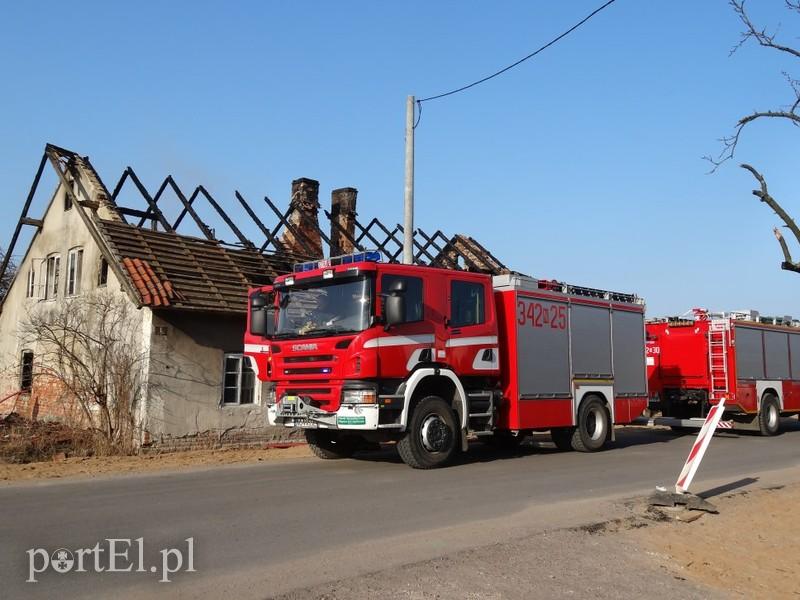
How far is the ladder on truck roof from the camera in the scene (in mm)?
18453

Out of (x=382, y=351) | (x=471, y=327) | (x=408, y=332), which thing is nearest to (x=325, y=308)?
(x=382, y=351)

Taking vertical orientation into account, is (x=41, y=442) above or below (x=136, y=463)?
above

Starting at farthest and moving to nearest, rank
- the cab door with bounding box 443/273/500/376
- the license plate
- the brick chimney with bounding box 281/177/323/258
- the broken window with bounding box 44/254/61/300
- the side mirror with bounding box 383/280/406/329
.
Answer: the brick chimney with bounding box 281/177/323/258 < the broken window with bounding box 44/254/61/300 < the cab door with bounding box 443/273/500/376 < the license plate < the side mirror with bounding box 383/280/406/329

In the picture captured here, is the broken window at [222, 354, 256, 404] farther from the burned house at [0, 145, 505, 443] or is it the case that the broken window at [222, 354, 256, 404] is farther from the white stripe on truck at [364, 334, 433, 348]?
the white stripe on truck at [364, 334, 433, 348]

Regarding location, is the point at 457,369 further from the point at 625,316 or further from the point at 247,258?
the point at 247,258

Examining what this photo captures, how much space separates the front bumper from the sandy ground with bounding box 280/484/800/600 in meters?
3.88

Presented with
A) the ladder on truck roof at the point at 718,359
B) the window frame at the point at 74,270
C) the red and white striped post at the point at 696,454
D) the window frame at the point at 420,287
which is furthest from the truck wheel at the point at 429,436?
the window frame at the point at 74,270

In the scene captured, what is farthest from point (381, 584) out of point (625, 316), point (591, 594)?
point (625, 316)

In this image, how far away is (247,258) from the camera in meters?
18.2

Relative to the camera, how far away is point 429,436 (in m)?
11.1

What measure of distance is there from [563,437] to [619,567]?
8313mm

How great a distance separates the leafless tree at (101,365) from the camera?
1445 cm

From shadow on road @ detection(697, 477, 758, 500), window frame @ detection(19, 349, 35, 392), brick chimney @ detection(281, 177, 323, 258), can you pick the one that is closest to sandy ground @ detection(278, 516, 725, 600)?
shadow on road @ detection(697, 477, 758, 500)

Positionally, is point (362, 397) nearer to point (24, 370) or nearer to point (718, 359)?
point (718, 359)
